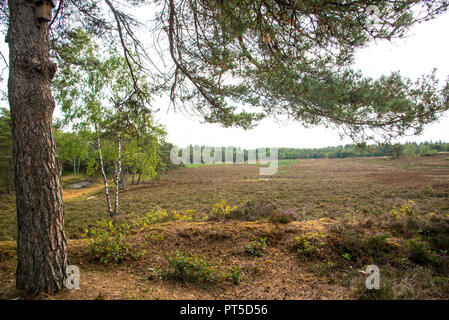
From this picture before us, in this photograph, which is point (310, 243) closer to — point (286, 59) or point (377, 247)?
point (377, 247)

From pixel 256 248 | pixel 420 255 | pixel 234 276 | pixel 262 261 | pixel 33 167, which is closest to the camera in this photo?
pixel 33 167

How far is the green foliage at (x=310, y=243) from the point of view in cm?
311

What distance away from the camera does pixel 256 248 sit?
127 inches

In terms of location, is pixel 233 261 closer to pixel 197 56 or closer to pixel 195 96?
pixel 195 96

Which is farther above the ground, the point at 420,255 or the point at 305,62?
the point at 305,62

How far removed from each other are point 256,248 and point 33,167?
3005mm

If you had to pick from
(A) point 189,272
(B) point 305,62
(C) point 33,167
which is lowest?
(A) point 189,272

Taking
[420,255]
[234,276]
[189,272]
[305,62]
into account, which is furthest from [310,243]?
[305,62]

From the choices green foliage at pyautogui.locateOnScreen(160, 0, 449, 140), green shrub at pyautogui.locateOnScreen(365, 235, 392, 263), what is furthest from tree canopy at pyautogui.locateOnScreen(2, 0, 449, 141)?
green shrub at pyautogui.locateOnScreen(365, 235, 392, 263)

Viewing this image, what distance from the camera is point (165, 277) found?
8.38ft

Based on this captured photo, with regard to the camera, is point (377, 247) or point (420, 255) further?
point (377, 247)
